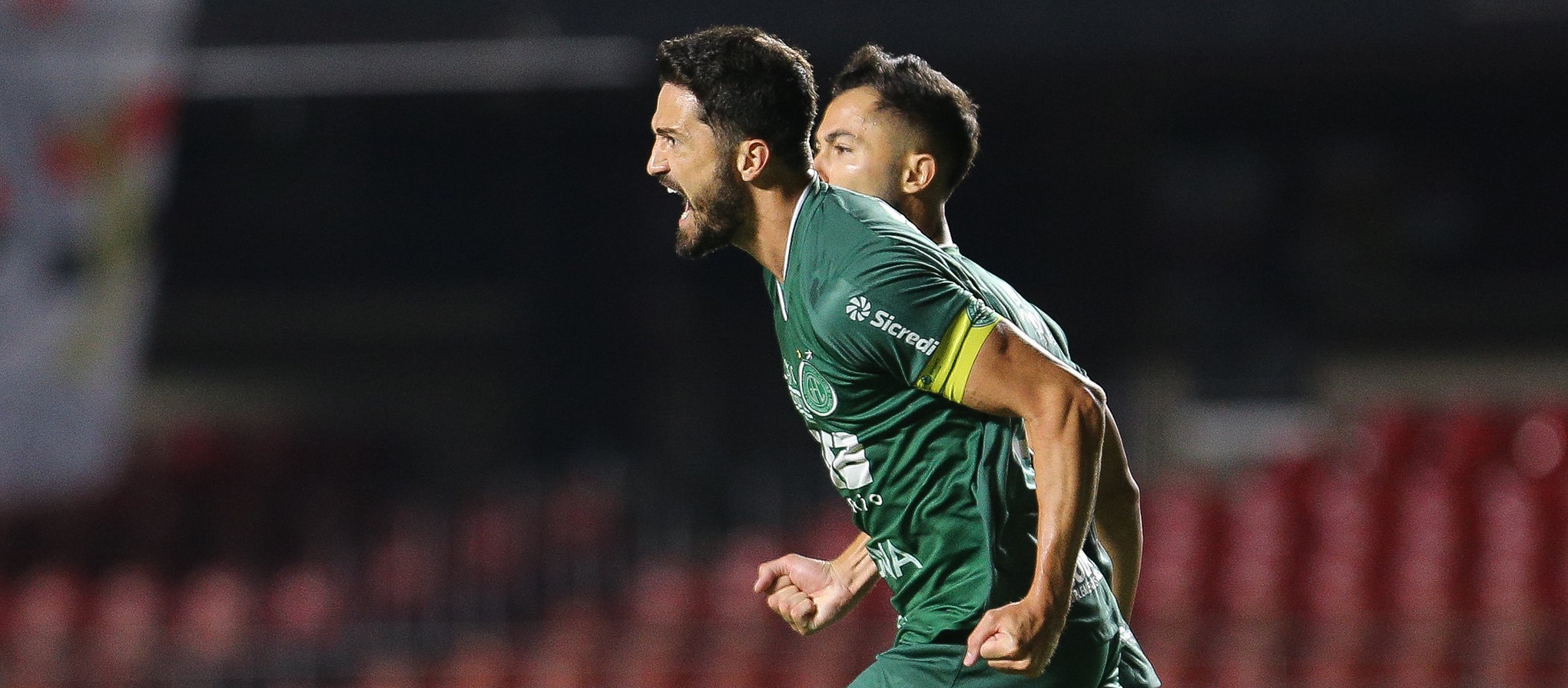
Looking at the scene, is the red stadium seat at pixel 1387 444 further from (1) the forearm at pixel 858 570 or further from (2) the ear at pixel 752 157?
(2) the ear at pixel 752 157

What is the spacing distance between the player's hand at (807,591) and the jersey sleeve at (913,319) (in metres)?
0.52

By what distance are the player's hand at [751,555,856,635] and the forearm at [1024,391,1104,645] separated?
0.54 metres

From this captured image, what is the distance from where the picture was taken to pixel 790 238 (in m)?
2.26

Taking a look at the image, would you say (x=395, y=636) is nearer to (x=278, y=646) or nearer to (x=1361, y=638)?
(x=278, y=646)

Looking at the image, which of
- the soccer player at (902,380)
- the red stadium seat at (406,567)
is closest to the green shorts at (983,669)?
the soccer player at (902,380)

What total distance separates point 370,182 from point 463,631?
466 centimetres

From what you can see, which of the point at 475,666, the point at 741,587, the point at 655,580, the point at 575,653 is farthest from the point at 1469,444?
the point at 475,666

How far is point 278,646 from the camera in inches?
300

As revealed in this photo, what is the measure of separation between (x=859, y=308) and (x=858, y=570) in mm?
596

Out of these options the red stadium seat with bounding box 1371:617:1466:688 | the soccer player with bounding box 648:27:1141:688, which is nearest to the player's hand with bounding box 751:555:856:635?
the soccer player with bounding box 648:27:1141:688

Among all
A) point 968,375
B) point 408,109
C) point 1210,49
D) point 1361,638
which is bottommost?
point 1361,638

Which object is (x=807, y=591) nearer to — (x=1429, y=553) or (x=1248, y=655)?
(x=1248, y=655)

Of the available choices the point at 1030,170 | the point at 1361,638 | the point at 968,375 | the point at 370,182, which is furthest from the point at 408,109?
the point at 968,375

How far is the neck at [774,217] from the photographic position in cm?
227
